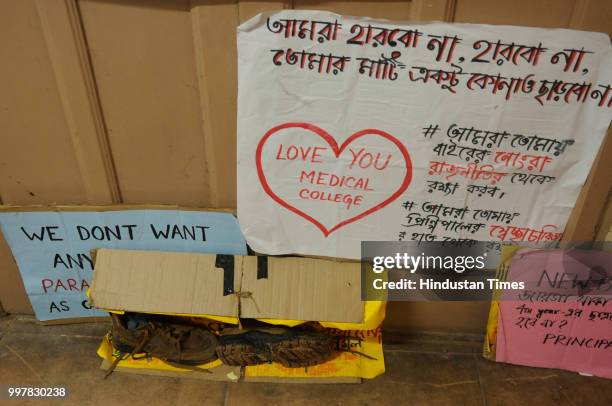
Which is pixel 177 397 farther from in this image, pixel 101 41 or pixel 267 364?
pixel 101 41

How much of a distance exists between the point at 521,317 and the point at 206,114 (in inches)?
63.9

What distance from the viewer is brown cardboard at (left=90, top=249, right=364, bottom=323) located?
1.82 metres

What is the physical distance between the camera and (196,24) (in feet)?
4.83

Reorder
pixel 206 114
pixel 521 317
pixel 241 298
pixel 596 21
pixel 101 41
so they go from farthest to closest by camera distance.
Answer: pixel 521 317, pixel 241 298, pixel 206 114, pixel 101 41, pixel 596 21

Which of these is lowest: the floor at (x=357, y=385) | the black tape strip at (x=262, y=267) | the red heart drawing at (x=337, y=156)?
the floor at (x=357, y=385)

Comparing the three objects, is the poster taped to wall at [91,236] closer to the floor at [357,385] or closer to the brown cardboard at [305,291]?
the brown cardboard at [305,291]

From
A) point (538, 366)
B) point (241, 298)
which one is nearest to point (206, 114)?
point (241, 298)

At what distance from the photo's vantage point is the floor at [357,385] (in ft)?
6.26

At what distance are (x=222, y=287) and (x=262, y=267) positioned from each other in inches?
7.4

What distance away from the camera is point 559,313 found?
6.35 feet

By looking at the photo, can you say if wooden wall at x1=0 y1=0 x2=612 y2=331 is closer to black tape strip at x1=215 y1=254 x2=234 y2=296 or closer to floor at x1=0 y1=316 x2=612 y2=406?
black tape strip at x1=215 y1=254 x2=234 y2=296

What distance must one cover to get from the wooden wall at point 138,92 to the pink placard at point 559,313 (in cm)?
18

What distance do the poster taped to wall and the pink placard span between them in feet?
4.07

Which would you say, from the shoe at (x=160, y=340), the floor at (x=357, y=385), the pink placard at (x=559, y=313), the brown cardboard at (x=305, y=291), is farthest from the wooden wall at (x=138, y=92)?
the floor at (x=357, y=385)
